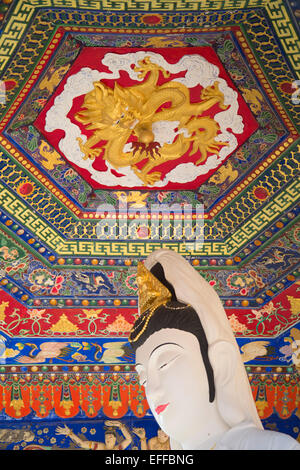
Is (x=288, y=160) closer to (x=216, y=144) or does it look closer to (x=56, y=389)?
(x=216, y=144)

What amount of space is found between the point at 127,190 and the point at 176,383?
8.96 ft

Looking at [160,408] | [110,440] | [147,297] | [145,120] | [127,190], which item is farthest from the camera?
[110,440]

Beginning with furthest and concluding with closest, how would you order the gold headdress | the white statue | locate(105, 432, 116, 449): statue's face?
locate(105, 432, 116, 449): statue's face < the gold headdress < the white statue

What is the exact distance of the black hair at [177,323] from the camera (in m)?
3.32

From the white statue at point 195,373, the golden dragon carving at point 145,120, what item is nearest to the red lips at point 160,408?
the white statue at point 195,373

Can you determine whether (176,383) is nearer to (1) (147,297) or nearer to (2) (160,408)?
(2) (160,408)

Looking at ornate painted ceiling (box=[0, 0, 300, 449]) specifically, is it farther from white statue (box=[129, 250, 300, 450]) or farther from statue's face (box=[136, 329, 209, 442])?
statue's face (box=[136, 329, 209, 442])

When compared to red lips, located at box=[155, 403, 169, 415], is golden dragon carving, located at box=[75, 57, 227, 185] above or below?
above

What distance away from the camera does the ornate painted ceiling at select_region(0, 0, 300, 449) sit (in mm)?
4570

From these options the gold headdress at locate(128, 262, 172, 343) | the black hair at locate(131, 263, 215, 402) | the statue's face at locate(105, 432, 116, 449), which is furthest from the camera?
the statue's face at locate(105, 432, 116, 449)

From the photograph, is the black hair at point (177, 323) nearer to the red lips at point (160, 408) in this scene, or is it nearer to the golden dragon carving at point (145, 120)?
the red lips at point (160, 408)

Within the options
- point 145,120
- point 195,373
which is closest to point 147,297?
point 195,373

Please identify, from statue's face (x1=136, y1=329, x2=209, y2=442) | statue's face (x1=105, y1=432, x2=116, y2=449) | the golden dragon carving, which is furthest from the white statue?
statue's face (x1=105, y1=432, x2=116, y2=449)

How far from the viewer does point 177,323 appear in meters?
3.43
